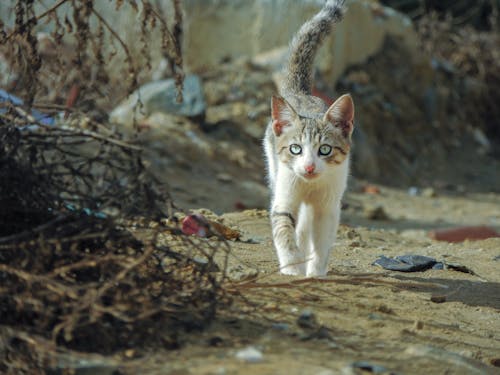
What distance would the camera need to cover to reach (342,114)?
474cm

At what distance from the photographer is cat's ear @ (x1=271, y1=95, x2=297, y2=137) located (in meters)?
4.74

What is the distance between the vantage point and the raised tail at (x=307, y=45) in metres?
6.01

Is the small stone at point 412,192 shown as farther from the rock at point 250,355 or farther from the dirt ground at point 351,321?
the rock at point 250,355

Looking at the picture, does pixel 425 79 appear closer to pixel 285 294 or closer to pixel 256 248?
pixel 256 248

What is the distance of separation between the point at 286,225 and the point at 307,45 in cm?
200

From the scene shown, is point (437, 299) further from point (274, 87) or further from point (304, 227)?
point (274, 87)

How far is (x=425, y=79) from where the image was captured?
14.1 metres

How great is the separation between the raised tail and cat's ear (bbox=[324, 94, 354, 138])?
1.33 meters

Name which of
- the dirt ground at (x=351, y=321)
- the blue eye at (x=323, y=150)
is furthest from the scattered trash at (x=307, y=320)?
the blue eye at (x=323, y=150)

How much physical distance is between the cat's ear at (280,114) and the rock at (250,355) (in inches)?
81.5

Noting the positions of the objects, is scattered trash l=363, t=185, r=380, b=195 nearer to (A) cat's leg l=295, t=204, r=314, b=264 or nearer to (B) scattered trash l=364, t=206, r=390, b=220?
(B) scattered trash l=364, t=206, r=390, b=220

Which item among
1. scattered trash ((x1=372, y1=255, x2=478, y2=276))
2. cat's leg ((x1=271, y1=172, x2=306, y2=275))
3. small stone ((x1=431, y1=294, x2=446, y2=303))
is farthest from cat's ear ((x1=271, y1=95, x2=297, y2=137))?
small stone ((x1=431, y1=294, x2=446, y2=303))

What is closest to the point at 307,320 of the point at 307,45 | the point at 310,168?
the point at 310,168

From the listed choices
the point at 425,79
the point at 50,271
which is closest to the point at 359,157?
the point at 425,79
